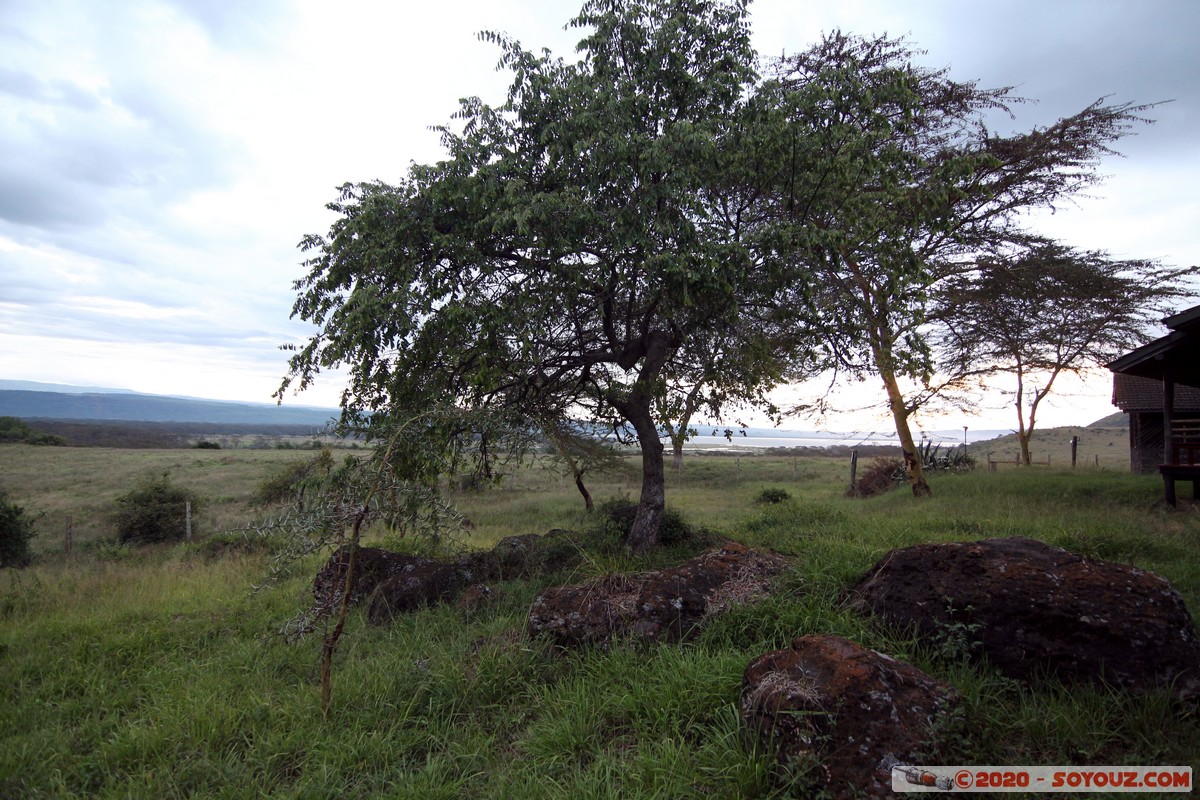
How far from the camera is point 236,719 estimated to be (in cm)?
431

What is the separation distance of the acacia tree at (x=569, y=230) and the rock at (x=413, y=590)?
6.65 ft

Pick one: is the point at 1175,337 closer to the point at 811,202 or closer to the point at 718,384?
the point at 811,202

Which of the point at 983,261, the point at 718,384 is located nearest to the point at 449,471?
the point at 718,384

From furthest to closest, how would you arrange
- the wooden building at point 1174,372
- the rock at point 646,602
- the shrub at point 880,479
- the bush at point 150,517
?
the shrub at point 880,479
the bush at point 150,517
the wooden building at point 1174,372
the rock at point 646,602

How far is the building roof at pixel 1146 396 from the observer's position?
21.4 meters

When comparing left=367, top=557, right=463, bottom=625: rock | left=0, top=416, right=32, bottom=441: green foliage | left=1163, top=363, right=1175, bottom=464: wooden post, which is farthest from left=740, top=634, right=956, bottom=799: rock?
left=0, top=416, right=32, bottom=441: green foliage

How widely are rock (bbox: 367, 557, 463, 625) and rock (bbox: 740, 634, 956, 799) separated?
447 centimetres

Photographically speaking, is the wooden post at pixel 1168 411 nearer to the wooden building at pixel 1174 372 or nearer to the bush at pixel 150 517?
the wooden building at pixel 1174 372

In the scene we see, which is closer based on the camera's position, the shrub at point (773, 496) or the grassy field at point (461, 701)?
the grassy field at point (461, 701)

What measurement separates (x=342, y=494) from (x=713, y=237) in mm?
4866

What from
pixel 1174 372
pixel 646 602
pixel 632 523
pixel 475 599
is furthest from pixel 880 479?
pixel 646 602

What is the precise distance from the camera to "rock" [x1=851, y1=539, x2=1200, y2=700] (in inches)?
147

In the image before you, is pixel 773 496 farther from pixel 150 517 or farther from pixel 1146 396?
pixel 150 517

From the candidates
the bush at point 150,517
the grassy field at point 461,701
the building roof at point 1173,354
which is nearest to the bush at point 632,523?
the grassy field at point 461,701
